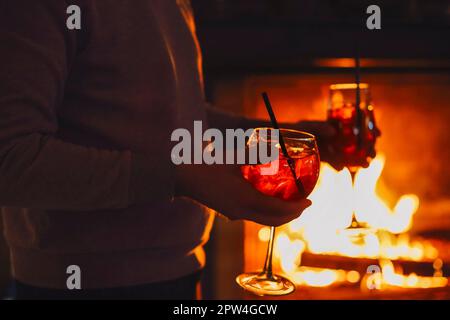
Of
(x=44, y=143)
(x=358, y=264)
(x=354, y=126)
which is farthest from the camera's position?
(x=358, y=264)

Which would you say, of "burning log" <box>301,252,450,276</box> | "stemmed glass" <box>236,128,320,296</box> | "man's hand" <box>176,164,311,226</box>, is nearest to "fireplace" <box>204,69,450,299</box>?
"burning log" <box>301,252,450,276</box>

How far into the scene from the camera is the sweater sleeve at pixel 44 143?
700mm

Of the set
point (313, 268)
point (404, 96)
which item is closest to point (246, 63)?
point (404, 96)

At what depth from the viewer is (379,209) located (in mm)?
1896

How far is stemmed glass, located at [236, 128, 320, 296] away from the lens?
80 centimetres

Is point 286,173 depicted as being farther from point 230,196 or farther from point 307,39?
point 307,39

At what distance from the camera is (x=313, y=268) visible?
6.00 ft

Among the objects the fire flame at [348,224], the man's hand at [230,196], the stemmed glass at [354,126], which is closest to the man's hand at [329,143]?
the stemmed glass at [354,126]

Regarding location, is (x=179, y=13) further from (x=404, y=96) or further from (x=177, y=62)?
(x=404, y=96)

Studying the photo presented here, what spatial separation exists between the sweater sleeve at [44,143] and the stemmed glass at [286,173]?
152 mm

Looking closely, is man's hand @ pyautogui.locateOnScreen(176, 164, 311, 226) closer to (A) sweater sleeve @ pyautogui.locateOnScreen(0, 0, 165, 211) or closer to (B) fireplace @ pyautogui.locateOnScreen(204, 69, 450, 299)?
(A) sweater sleeve @ pyautogui.locateOnScreen(0, 0, 165, 211)

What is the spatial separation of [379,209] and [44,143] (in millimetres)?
1460

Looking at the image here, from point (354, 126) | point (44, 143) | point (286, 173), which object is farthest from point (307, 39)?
point (44, 143)

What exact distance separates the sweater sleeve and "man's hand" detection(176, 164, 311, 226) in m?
0.04
